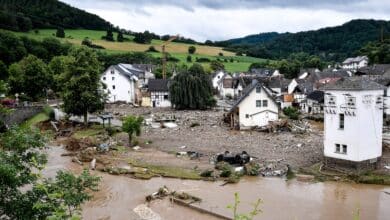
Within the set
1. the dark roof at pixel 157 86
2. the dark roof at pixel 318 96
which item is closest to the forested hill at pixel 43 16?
the dark roof at pixel 157 86

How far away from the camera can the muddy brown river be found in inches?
832

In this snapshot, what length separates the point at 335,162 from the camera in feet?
90.1

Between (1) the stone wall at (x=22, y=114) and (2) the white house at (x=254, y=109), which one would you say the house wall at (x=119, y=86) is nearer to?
(1) the stone wall at (x=22, y=114)

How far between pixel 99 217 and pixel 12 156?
12.3m

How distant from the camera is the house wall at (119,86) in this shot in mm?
74438

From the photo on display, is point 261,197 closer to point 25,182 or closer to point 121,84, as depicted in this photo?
point 25,182

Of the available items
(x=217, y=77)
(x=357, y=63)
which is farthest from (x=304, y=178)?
(x=357, y=63)

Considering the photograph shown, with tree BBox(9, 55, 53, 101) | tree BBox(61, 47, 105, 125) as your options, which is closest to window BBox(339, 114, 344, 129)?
tree BBox(61, 47, 105, 125)

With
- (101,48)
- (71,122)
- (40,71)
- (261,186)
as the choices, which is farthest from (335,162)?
(101,48)

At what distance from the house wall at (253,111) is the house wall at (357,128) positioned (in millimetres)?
17543

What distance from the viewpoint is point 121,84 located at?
74.8 meters

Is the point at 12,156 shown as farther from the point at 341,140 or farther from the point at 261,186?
the point at 341,140

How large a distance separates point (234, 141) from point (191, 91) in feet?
77.9

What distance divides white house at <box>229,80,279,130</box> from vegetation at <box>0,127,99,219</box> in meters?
35.8
